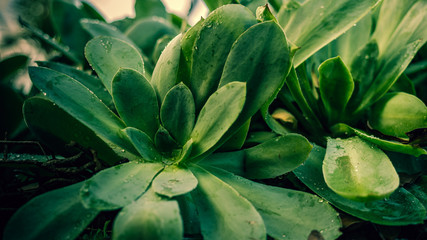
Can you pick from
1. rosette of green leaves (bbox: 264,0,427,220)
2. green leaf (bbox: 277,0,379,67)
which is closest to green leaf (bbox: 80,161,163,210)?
rosette of green leaves (bbox: 264,0,427,220)

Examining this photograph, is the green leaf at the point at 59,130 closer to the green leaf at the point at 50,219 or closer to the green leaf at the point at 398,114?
the green leaf at the point at 50,219

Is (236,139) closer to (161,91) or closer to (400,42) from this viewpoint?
(161,91)

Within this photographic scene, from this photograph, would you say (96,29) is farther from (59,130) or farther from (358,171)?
(358,171)

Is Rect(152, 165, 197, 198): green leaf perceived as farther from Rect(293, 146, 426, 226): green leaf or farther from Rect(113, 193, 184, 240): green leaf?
Rect(293, 146, 426, 226): green leaf

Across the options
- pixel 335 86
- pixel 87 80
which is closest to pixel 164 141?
pixel 87 80

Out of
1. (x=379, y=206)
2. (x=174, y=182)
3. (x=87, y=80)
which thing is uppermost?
(x=87, y=80)

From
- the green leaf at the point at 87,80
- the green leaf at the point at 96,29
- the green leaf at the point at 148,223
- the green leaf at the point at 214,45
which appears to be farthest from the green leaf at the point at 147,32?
the green leaf at the point at 148,223
